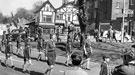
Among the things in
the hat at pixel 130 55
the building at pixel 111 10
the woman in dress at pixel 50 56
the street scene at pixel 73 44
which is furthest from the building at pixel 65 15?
the hat at pixel 130 55

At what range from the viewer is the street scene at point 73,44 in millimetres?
9328

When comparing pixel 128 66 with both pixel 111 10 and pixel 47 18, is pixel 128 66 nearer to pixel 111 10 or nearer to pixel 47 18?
pixel 111 10

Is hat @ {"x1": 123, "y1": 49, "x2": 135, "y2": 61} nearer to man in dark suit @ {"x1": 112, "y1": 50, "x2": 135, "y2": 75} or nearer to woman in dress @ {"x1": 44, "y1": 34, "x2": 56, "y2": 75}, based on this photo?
man in dark suit @ {"x1": 112, "y1": 50, "x2": 135, "y2": 75}

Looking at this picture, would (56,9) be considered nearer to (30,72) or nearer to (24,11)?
(30,72)

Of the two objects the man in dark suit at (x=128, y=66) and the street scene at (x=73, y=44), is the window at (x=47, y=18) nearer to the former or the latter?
the street scene at (x=73, y=44)

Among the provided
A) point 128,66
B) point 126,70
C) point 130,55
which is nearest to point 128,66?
point 128,66

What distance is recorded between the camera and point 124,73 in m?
5.25

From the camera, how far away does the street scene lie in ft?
30.6

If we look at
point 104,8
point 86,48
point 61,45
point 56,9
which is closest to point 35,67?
point 86,48

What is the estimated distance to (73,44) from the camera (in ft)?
80.1

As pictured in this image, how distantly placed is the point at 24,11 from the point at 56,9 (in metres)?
70.1

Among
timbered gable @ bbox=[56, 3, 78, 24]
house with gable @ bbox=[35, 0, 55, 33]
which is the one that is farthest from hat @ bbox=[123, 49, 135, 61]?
timbered gable @ bbox=[56, 3, 78, 24]

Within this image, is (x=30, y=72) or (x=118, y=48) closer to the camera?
(x=30, y=72)

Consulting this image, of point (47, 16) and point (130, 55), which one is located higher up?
point (130, 55)
